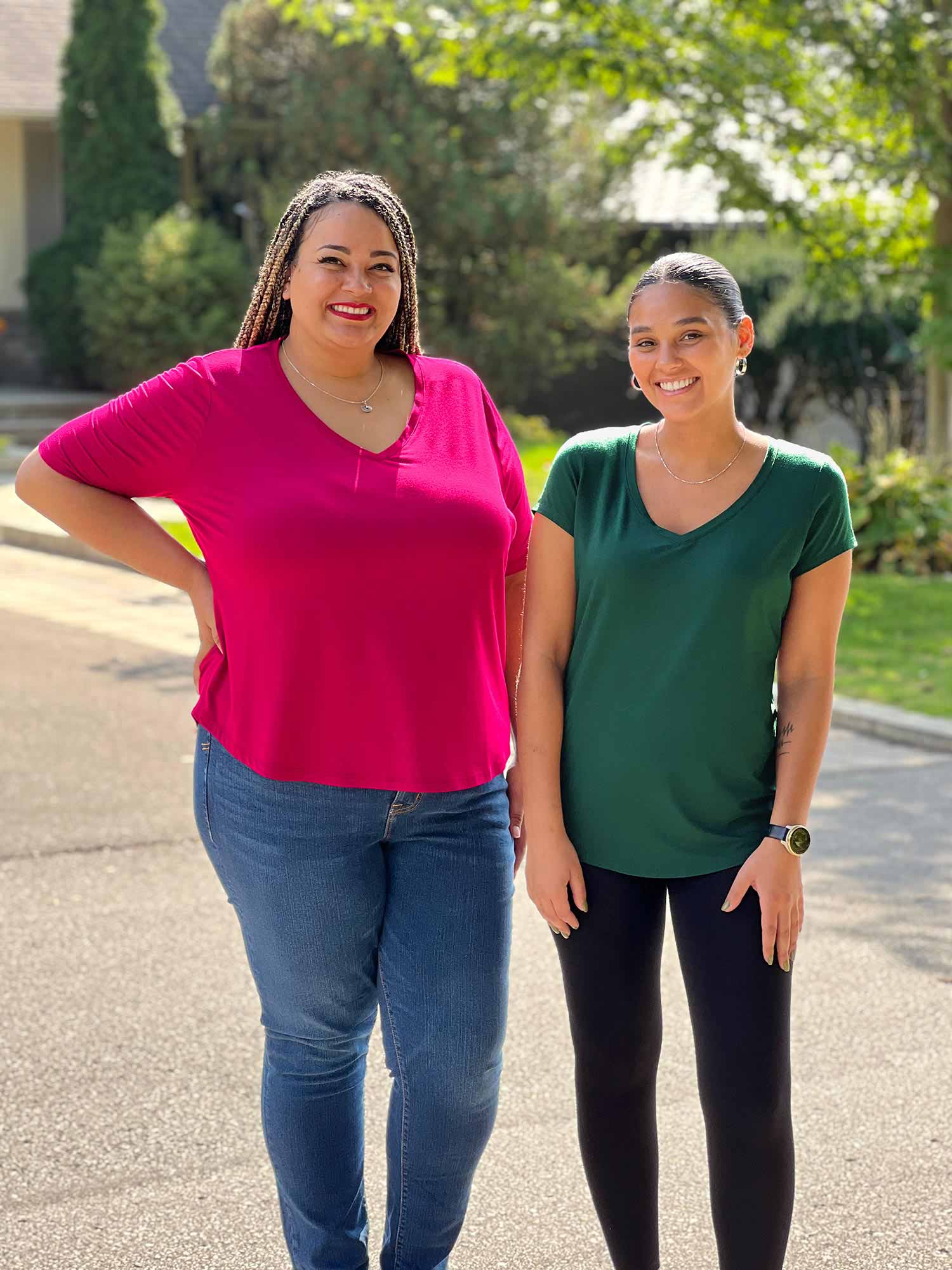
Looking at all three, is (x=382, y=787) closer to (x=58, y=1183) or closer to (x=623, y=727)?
(x=623, y=727)

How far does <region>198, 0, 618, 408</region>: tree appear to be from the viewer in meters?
19.1

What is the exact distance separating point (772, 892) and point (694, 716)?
290mm

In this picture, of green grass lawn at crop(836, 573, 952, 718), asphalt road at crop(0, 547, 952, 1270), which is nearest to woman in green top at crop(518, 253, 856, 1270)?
asphalt road at crop(0, 547, 952, 1270)

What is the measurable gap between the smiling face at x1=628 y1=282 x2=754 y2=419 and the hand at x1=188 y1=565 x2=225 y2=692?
774mm

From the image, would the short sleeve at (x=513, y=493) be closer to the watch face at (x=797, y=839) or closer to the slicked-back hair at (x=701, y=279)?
the slicked-back hair at (x=701, y=279)

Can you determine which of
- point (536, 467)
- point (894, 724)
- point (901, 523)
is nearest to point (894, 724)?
point (894, 724)

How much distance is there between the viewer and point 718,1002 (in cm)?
252

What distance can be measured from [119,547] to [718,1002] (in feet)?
4.01

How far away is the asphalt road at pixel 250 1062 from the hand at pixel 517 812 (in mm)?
851

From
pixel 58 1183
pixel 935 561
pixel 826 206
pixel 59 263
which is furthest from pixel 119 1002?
pixel 59 263

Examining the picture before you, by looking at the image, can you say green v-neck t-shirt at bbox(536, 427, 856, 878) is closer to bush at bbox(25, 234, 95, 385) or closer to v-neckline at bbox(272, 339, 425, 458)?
v-neckline at bbox(272, 339, 425, 458)

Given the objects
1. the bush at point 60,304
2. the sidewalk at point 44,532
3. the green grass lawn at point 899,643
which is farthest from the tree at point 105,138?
the green grass lawn at point 899,643

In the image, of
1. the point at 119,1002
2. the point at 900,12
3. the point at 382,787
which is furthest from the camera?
the point at 900,12

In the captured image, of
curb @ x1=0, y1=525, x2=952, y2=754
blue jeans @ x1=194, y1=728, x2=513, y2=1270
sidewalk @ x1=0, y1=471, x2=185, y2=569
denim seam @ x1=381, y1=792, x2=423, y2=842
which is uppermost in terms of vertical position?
denim seam @ x1=381, y1=792, x2=423, y2=842
